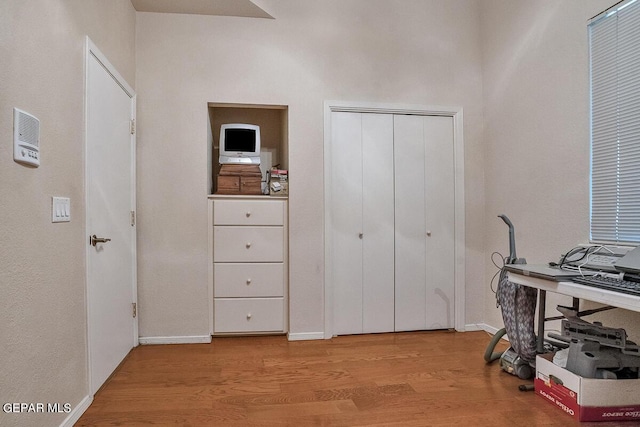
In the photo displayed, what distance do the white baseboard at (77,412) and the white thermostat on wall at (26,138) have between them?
1284 mm

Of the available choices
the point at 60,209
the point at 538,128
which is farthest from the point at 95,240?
the point at 538,128

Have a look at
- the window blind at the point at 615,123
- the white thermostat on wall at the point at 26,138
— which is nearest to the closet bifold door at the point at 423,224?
the window blind at the point at 615,123

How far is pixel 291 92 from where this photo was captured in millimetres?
3289

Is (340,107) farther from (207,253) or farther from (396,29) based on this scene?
(207,253)

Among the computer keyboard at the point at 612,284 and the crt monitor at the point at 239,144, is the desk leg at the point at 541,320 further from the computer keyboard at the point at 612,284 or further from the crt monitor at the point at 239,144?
the crt monitor at the point at 239,144

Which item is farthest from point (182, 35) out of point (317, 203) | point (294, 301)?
point (294, 301)

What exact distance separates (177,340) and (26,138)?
215 centimetres

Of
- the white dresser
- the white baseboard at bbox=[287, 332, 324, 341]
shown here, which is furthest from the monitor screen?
the white baseboard at bbox=[287, 332, 324, 341]

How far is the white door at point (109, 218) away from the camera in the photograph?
85.5 inches

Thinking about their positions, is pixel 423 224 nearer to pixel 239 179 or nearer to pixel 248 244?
pixel 248 244

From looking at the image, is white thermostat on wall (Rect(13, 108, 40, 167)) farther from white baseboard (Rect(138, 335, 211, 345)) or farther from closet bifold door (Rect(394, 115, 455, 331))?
closet bifold door (Rect(394, 115, 455, 331))

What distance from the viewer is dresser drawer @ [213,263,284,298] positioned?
126 inches

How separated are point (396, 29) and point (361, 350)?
2.91 metres

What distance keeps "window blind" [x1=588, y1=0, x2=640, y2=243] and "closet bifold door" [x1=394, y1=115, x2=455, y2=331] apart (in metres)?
1.23
